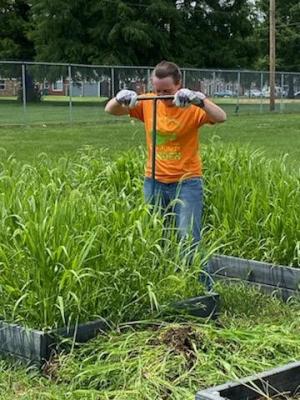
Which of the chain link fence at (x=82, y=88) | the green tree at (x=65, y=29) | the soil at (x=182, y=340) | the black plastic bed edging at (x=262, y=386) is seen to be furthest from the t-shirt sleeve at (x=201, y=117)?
the green tree at (x=65, y=29)

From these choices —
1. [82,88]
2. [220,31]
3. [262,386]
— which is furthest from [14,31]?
[262,386]

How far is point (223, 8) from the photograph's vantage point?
49781 mm

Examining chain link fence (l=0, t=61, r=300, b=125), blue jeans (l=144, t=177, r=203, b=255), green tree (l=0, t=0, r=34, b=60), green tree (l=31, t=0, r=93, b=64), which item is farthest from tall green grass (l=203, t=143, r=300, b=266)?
green tree (l=0, t=0, r=34, b=60)

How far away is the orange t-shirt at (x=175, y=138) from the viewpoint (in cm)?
521

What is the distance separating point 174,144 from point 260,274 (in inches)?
43.7

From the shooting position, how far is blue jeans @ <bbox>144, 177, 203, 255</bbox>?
522 cm

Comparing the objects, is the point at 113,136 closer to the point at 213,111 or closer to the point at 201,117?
the point at 201,117

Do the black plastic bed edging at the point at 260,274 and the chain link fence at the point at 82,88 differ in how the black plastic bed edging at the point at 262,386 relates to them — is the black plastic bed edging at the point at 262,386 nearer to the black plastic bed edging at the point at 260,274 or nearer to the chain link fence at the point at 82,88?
the black plastic bed edging at the point at 260,274

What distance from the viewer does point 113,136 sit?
19.8 m

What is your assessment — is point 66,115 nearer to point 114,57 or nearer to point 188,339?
point 114,57

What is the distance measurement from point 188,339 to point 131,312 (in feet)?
1.54

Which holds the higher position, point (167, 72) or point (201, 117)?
point (167, 72)

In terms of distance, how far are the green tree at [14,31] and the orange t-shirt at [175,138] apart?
50.4 m

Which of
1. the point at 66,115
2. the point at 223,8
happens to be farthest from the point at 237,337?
the point at 223,8
